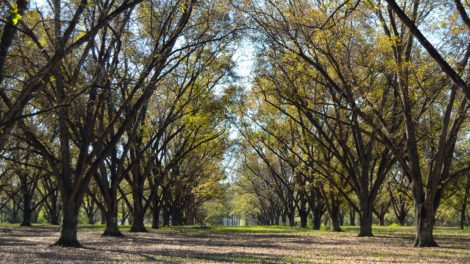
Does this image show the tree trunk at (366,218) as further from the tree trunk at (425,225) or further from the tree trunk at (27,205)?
the tree trunk at (27,205)

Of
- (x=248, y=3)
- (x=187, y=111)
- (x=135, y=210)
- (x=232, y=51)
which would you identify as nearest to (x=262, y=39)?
(x=248, y=3)

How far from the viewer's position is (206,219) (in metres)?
122

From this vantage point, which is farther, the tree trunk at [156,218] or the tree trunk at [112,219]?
the tree trunk at [156,218]

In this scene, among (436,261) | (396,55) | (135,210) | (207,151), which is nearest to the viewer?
(436,261)

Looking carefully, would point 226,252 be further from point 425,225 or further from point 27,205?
point 27,205

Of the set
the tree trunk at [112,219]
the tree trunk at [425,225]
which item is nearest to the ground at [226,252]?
the tree trunk at [425,225]

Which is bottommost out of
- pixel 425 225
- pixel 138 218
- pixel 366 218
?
pixel 138 218

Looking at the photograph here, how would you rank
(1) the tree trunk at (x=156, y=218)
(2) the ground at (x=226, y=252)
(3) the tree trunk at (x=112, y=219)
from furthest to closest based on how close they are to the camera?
(1) the tree trunk at (x=156, y=218), (3) the tree trunk at (x=112, y=219), (2) the ground at (x=226, y=252)

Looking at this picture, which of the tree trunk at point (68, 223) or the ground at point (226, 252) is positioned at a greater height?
the tree trunk at point (68, 223)

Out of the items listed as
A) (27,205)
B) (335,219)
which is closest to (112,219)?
(335,219)

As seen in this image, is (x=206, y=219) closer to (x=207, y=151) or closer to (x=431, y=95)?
(x=207, y=151)

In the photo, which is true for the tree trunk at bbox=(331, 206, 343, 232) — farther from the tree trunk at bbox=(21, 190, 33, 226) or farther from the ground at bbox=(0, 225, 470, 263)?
the tree trunk at bbox=(21, 190, 33, 226)

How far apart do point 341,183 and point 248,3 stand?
62.8 feet

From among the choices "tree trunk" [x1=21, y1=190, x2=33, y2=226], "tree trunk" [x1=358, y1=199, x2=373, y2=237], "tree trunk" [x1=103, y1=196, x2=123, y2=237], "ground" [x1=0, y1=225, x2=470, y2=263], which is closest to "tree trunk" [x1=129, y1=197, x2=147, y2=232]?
"tree trunk" [x1=103, y1=196, x2=123, y2=237]
